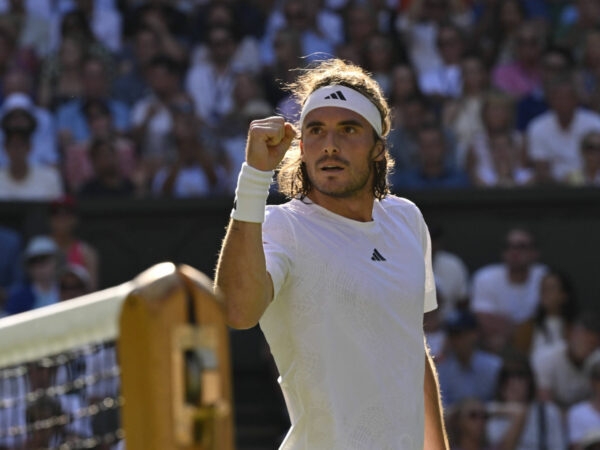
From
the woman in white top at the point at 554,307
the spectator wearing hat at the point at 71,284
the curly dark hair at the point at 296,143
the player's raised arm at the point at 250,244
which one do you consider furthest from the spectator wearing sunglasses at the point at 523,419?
the player's raised arm at the point at 250,244

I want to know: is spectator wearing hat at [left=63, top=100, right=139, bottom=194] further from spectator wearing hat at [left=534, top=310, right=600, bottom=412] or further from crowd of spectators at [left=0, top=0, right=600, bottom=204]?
spectator wearing hat at [left=534, top=310, right=600, bottom=412]

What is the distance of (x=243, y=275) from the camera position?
3.88 m

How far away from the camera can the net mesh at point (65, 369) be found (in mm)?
2996

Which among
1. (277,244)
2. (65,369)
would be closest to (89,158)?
(65,369)

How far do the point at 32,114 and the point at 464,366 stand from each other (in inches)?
164

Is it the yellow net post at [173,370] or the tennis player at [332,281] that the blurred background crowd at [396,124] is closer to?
the tennis player at [332,281]

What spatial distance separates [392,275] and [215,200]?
6.58 metres

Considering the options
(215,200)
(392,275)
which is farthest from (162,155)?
(392,275)

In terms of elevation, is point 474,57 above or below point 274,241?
above

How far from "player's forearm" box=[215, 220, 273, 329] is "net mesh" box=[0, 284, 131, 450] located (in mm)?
362

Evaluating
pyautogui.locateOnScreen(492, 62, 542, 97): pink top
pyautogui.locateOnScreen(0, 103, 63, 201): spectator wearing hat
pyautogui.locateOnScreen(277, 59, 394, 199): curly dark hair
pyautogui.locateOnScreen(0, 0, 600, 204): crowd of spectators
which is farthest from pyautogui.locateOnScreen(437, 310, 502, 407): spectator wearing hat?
pyautogui.locateOnScreen(277, 59, 394, 199): curly dark hair

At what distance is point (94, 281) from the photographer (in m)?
10.2

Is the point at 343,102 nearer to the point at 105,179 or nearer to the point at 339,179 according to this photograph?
the point at 339,179

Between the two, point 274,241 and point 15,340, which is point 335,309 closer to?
point 274,241
